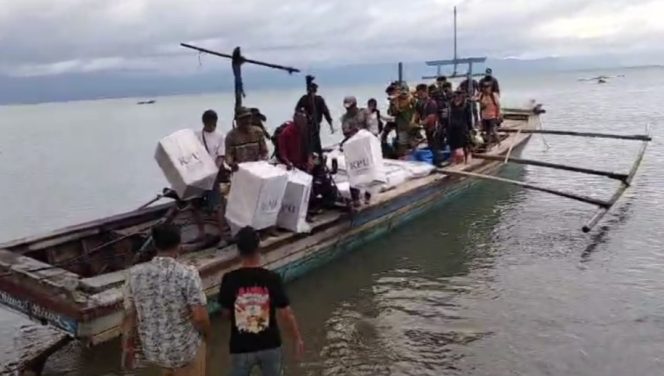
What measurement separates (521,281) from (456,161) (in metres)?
4.41

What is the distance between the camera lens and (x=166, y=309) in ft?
15.1

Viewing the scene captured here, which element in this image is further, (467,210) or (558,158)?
(558,158)

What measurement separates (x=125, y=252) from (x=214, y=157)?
166 cm

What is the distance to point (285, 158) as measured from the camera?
30.2 feet

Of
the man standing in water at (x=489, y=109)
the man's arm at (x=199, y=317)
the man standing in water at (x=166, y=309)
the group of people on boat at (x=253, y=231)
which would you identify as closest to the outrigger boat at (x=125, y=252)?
the group of people on boat at (x=253, y=231)

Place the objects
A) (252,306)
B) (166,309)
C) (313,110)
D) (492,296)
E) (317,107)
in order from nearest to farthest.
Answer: (166,309) < (252,306) < (492,296) < (313,110) < (317,107)

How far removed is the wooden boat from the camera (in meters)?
6.61

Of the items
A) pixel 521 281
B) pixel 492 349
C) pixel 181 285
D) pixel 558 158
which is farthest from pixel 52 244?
pixel 558 158

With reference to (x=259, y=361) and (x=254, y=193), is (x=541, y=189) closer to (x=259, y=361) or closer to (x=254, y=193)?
(x=254, y=193)

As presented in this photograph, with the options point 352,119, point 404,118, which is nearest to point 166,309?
point 352,119

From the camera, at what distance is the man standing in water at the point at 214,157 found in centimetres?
869

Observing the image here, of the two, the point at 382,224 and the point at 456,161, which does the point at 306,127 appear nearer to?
the point at 382,224

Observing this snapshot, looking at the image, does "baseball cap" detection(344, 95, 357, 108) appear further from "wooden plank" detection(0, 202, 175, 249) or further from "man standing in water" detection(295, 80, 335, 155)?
"wooden plank" detection(0, 202, 175, 249)

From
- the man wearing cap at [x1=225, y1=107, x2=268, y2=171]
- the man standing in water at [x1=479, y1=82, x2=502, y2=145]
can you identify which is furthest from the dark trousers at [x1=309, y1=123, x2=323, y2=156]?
the man standing in water at [x1=479, y1=82, x2=502, y2=145]
